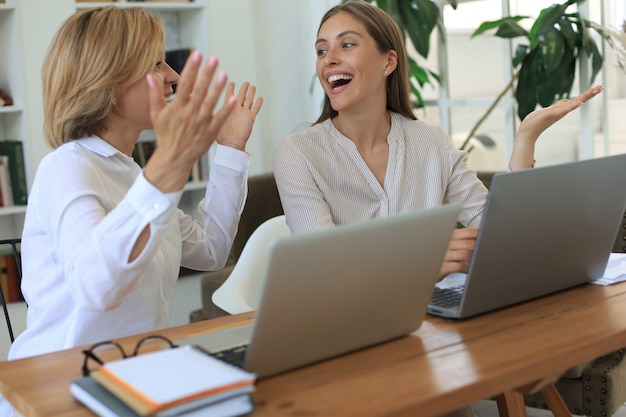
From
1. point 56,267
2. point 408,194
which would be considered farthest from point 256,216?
point 56,267

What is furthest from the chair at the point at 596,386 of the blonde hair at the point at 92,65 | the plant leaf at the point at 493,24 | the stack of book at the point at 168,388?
the plant leaf at the point at 493,24

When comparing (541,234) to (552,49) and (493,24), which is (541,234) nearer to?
(552,49)

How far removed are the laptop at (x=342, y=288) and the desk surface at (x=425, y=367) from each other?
0.11ft

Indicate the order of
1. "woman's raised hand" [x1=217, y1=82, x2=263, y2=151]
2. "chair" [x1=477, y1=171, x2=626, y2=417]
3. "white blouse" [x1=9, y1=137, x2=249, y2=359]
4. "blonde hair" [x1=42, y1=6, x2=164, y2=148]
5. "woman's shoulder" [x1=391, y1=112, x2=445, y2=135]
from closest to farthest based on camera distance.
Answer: "white blouse" [x1=9, y1=137, x2=249, y2=359] → "blonde hair" [x1=42, y1=6, x2=164, y2=148] → "woman's raised hand" [x1=217, y1=82, x2=263, y2=151] → "chair" [x1=477, y1=171, x2=626, y2=417] → "woman's shoulder" [x1=391, y1=112, x2=445, y2=135]

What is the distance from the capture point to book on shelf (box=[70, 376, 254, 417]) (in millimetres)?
1108

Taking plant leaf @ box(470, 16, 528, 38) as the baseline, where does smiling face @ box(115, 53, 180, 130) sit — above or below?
below

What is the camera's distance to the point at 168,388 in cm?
111

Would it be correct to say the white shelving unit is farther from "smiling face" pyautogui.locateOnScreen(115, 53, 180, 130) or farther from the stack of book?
the stack of book

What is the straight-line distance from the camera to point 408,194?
234 cm

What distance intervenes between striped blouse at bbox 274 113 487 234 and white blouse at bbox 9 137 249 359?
199mm

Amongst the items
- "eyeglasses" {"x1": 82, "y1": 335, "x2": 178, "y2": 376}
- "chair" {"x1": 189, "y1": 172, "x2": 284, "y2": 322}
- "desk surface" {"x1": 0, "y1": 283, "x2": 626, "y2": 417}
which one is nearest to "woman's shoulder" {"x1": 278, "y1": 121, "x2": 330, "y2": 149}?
"chair" {"x1": 189, "y1": 172, "x2": 284, "y2": 322}

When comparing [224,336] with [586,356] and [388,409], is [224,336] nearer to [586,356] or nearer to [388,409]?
[388,409]

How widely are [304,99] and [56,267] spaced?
3525mm

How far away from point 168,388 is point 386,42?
155 cm
